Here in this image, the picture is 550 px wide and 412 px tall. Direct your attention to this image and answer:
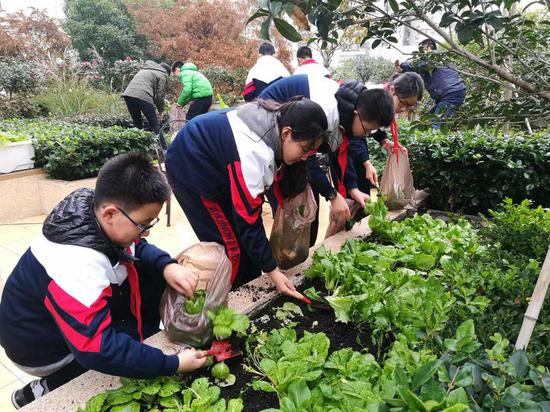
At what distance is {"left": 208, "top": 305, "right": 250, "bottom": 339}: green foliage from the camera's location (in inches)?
63.4

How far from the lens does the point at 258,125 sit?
1.87 meters

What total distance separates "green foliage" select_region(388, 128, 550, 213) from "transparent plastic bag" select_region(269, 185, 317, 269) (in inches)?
70.0

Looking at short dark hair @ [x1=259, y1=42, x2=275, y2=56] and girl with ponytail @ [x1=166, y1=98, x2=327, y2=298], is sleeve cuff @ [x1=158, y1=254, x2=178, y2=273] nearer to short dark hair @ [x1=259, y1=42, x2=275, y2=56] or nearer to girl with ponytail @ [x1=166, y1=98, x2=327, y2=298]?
girl with ponytail @ [x1=166, y1=98, x2=327, y2=298]

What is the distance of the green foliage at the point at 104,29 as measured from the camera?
2125 cm

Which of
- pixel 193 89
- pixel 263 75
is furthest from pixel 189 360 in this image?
pixel 193 89

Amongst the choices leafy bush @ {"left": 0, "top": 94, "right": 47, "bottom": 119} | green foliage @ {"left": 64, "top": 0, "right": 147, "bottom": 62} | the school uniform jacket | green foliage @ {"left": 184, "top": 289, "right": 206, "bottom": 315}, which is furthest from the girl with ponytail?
green foliage @ {"left": 64, "top": 0, "right": 147, "bottom": 62}

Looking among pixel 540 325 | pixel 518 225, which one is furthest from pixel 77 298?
pixel 518 225

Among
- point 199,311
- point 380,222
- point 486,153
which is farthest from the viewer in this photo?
point 486,153

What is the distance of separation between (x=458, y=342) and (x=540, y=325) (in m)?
0.37

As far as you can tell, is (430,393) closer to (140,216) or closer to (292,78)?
(140,216)

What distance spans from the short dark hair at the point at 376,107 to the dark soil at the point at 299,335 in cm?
97

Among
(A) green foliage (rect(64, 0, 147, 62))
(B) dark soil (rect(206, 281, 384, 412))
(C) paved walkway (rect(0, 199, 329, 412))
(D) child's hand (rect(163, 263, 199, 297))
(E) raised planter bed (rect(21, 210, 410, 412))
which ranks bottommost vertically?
(C) paved walkway (rect(0, 199, 329, 412))

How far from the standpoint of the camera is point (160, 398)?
4.75 feet

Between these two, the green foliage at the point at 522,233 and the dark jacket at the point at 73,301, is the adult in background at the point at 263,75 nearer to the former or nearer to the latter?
the green foliage at the point at 522,233
